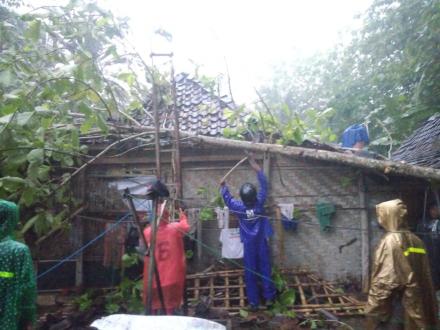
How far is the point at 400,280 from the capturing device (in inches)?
160

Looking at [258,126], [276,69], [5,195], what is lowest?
[5,195]

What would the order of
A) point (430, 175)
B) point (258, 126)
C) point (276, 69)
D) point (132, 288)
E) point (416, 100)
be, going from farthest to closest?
Answer: point (276, 69) < point (416, 100) < point (132, 288) < point (258, 126) < point (430, 175)

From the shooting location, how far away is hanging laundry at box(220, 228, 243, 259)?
729cm

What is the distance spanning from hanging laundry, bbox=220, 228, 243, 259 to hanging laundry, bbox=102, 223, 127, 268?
6.49 ft

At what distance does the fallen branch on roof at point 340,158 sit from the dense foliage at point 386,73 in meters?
0.72

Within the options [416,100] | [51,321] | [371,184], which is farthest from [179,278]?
[416,100]

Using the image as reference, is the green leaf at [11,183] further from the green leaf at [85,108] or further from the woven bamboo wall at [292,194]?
the woven bamboo wall at [292,194]

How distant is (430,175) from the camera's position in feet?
16.0

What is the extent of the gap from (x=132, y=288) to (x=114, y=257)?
2.66 ft

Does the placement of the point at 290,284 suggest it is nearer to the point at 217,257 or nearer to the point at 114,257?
the point at 217,257

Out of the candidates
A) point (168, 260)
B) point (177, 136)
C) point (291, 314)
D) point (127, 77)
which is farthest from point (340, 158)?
point (127, 77)

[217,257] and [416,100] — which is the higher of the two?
[416,100]

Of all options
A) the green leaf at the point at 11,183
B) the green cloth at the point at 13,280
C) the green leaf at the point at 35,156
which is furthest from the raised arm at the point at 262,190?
the green cloth at the point at 13,280

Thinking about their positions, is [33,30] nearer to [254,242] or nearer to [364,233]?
[254,242]
